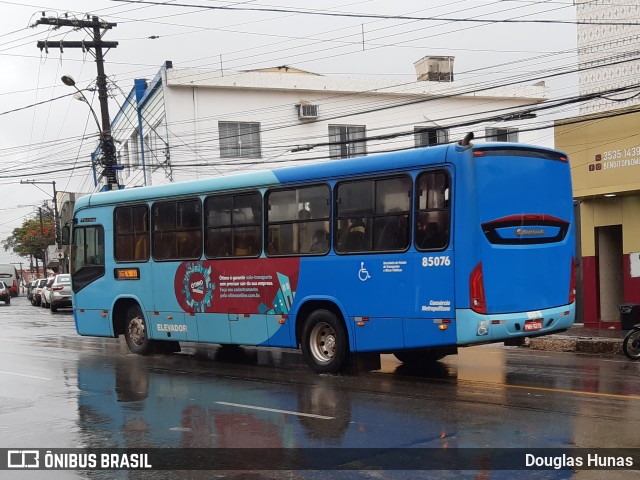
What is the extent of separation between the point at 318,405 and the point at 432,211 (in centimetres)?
322

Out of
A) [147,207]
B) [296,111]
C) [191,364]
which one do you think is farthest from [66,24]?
[191,364]

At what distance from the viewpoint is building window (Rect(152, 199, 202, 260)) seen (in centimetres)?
1542

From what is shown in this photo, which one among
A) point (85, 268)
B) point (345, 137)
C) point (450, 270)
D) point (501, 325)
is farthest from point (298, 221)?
point (345, 137)

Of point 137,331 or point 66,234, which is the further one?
point 66,234

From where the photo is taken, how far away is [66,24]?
1226 inches

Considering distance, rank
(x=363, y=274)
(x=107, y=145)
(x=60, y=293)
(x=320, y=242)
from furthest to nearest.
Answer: (x=60, y=293)
(x=107, y=145)
(x=320, y=242)
(x=363, y=274)

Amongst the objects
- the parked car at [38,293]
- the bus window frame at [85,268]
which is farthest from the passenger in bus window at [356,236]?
the parked car at [38,293]

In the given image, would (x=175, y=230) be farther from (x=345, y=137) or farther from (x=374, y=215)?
(x=345, y=137)

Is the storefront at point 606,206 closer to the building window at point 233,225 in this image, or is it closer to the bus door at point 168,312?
the building window at point 233,225

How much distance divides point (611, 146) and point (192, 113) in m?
18.3

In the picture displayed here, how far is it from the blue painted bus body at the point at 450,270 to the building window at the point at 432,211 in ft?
0.35

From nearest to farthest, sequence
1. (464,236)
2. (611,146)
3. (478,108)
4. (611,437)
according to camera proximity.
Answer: (611,437) < (464,236) < (611,146) < (478,108)

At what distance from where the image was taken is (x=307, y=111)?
35.2m

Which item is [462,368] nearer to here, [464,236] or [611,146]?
[464,236]
